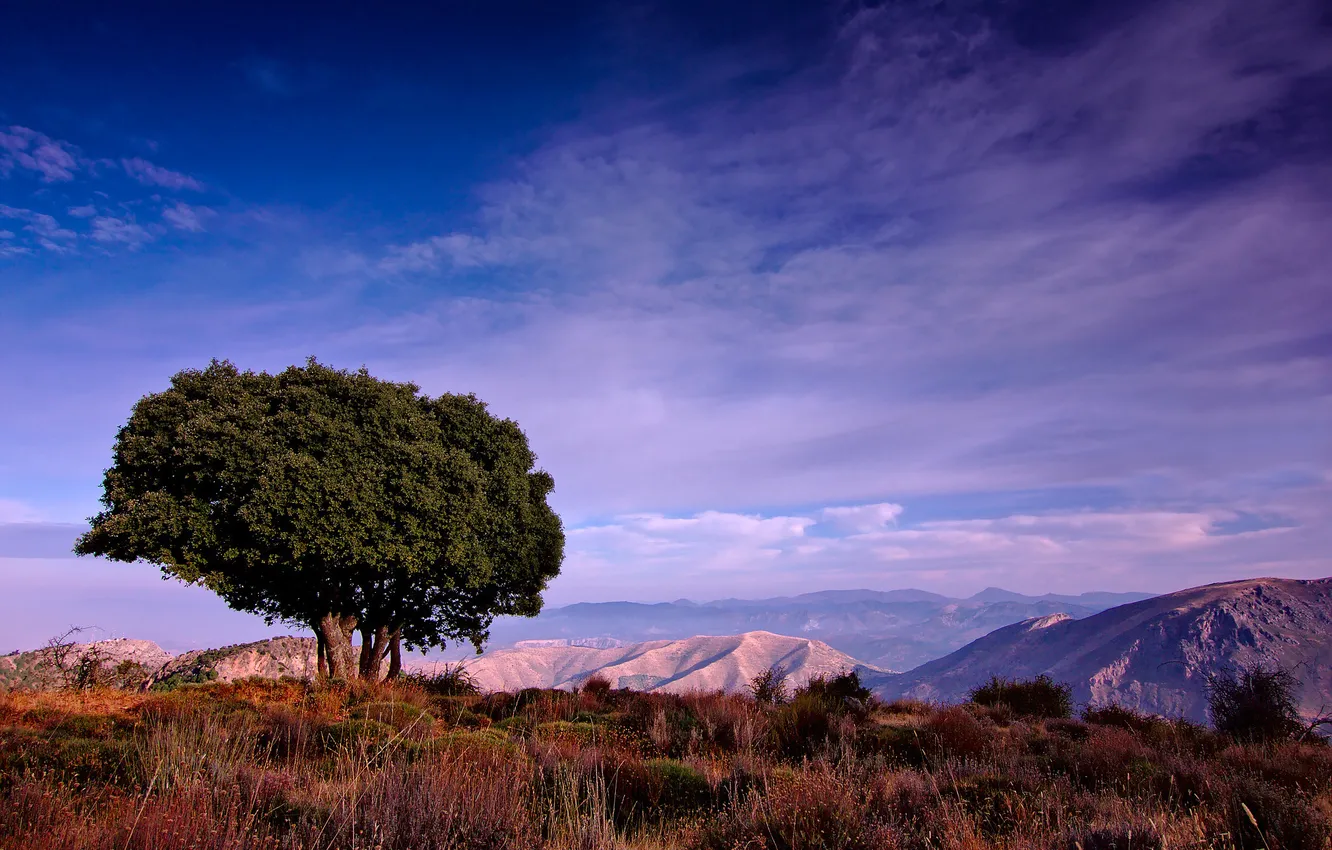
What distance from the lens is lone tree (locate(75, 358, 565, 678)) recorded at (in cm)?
1609

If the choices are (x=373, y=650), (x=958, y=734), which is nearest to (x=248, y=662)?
(x=373, y=650)

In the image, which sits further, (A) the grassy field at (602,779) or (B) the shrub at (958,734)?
(B) the shrub at (958,734)

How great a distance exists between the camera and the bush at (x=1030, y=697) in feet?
66.9

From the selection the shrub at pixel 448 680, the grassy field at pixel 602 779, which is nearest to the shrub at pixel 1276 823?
the grassy field at pixel 602 779

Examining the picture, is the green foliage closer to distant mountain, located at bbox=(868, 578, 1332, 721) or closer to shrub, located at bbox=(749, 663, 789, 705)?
shrub, located at bbox=(749, 663, 789, 705)

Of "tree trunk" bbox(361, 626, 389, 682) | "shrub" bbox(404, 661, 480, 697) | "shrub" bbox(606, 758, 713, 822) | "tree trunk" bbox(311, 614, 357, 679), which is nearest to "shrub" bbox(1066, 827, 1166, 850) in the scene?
"shrub" bbox(606, 758, 713, 822)

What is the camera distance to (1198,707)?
509ft

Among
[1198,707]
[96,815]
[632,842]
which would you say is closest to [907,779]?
[632,842]

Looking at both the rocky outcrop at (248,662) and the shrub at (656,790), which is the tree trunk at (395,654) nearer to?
the rocky outcrop at (248,662)

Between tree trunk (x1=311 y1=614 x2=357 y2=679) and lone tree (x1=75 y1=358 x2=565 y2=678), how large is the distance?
0.16ft

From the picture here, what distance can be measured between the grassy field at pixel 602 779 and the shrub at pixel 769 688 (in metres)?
2.39

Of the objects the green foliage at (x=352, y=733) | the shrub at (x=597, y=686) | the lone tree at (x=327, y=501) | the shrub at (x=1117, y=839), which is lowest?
the shrub at (x=597, y=686)

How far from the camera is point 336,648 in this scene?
759 inches

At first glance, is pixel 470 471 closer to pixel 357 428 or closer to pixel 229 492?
pixel 357 428
